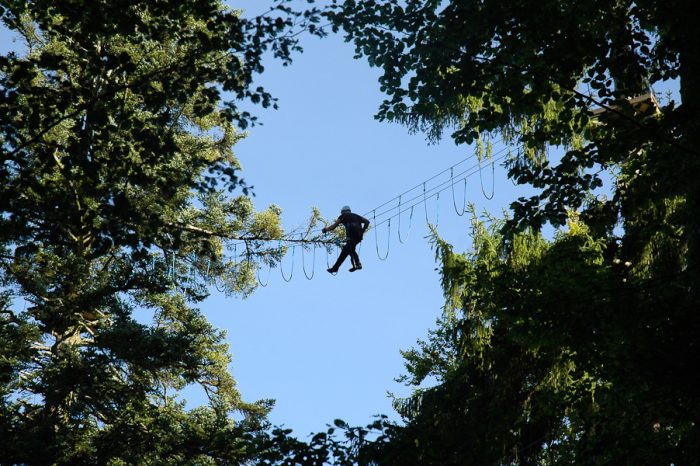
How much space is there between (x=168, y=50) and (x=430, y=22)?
1102 cm

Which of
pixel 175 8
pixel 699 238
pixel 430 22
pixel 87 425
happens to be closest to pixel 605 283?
pixel 699 238

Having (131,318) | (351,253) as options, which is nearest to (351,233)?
(351,253)

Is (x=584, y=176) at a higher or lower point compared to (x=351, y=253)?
lower

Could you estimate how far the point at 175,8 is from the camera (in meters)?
→ 9.70

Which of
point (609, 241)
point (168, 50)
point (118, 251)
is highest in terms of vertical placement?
point (168, 50)

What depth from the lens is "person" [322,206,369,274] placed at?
16.4 metres

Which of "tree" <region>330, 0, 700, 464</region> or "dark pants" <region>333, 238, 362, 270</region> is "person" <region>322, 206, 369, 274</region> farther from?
"tree" <region>330, 0, 700, 464</region>

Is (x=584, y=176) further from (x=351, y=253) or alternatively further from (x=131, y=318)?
(x=131, y=318)

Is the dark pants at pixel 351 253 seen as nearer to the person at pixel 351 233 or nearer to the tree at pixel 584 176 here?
the person at pixel 351 233

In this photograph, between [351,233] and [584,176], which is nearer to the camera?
[584,176]

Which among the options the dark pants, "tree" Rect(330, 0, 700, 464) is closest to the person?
the dark pants

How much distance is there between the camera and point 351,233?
16375 mm

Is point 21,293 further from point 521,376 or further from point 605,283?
point 605,283

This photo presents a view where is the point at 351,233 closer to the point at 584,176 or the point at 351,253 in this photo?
the point at 351,253
